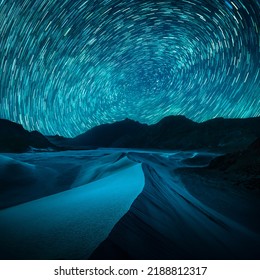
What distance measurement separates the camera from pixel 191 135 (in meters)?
90.3

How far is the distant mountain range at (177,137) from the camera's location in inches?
2045

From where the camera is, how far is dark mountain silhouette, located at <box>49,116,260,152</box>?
6775 centimetres

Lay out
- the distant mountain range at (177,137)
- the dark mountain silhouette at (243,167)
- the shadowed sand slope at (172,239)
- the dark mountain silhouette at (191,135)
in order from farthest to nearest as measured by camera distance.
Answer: the dark mountain silhouette at (191,135) → the distant mountain range at (177,137) → the dark mountain silhouette at (243,167) → the shadowed sand slope at (172,239)

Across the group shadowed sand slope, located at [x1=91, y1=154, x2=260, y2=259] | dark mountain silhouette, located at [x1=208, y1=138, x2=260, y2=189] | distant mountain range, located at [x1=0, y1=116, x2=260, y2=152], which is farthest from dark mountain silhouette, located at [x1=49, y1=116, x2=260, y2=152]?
Answer: shadowed sand slope, located at [x1=91, y1=154, x2=260, y2=259]

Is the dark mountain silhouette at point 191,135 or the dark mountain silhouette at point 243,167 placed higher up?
the dark mountain silhouette at point 191,135

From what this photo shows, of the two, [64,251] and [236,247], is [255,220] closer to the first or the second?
[236,247]

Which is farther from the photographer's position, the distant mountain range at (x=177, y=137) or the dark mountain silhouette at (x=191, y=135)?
the dark mountain silhouette at (x=191, y=135)

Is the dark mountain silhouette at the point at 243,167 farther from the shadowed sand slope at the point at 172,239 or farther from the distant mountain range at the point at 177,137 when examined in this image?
the distant mountain range at the point at 177,137

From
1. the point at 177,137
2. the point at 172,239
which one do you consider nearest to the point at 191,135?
the point at 177,137

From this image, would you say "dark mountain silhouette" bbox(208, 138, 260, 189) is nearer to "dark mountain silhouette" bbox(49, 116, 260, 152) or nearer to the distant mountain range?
the distant mountain range

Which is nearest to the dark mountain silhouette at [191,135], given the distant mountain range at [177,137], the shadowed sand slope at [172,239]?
the distant mountain range at [177,137]

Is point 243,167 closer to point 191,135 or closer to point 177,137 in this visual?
point 191,135
